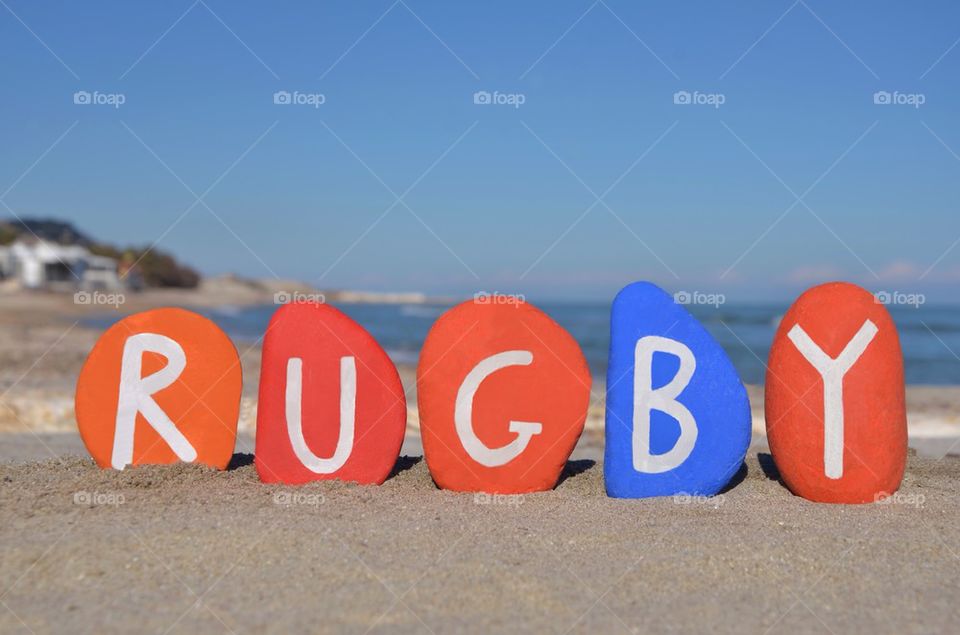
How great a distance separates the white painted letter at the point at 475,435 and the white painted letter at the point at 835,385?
1798 millimetres

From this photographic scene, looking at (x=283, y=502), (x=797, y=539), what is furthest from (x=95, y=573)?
(x=797, y=539)

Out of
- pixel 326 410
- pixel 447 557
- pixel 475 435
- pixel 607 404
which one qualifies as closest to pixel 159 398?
pixel 326 410

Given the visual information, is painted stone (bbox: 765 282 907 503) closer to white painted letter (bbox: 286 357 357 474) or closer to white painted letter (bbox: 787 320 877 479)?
white painted letter (bbox: 787 320 877 479)

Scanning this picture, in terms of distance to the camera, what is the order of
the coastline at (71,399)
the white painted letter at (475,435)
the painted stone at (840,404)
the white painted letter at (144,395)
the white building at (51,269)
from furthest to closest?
the white building at (51,269) < the coastline at (71,399) < the white painted letter at (144,395) < the white painted letter at (475,435) < the painted stone at (840,404)

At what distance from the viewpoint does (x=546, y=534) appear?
4445mm

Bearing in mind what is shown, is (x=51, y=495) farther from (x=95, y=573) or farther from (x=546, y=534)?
(x=546, y=534)

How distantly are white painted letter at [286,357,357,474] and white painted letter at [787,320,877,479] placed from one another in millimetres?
2953

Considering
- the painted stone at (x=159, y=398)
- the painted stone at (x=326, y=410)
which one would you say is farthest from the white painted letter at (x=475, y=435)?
the painted stone at (x=159, y=398)

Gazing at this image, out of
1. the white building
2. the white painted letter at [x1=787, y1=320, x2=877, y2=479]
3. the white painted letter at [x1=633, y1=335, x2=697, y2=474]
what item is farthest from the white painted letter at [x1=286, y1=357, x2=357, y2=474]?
the white building

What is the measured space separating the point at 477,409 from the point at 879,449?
2.54m

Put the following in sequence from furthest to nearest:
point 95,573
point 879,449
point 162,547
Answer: point 879,449, point 162,547, point 95,573

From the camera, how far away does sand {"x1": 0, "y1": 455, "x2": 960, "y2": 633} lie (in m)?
3.37

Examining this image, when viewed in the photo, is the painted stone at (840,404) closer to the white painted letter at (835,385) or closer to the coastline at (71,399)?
the white painted letter at (835,385)

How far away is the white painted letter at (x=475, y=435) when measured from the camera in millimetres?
5500
